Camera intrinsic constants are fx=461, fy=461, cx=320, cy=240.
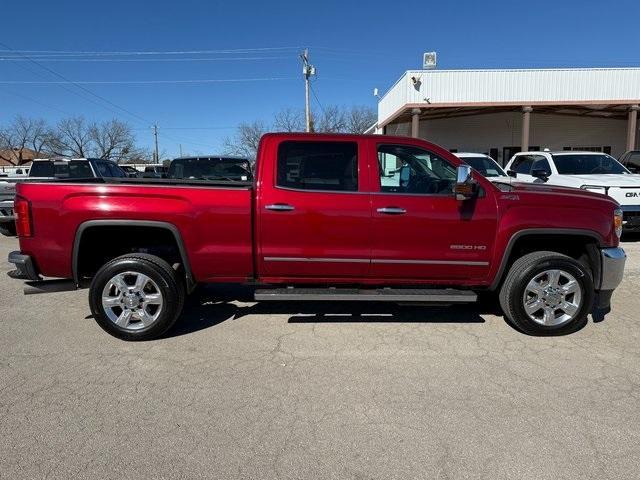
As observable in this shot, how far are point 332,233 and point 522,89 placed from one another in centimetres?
1926

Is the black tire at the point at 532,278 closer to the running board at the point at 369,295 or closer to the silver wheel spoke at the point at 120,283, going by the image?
the running board at the point at 369,295

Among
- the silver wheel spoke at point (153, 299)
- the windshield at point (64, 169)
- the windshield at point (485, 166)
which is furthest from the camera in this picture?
the windshield at point (64, 169)

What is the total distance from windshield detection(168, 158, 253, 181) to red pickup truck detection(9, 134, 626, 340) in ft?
18.7

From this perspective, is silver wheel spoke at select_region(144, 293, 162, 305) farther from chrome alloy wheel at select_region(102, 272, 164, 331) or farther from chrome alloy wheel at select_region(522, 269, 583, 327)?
chrome alloy wheel at select_region(522, 269, 583, 327)

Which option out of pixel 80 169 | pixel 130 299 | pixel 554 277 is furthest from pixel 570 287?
pixel 80 169

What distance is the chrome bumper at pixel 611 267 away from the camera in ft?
14.2

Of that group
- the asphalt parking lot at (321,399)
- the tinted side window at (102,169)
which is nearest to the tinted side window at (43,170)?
the tinted side window at (102,169)

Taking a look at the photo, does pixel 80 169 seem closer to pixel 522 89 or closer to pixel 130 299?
pixel 130 299

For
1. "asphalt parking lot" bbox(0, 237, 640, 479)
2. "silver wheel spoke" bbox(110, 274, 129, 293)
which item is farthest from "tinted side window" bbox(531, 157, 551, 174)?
"silver wheel spoke" bbox(110, 274, 129, 293)

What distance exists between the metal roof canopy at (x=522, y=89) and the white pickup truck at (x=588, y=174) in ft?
27.1

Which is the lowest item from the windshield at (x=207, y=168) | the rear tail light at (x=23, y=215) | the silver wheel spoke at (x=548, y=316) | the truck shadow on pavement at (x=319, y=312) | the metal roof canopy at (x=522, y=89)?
the truck shadow on pavement at (x=319, y=312)

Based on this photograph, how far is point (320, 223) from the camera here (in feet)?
13.8

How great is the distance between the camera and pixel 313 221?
4.20m

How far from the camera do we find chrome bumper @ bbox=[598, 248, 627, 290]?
4340mm
